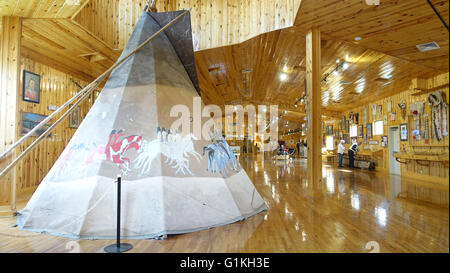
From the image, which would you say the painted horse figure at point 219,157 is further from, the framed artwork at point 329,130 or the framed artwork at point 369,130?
the framed artwork at point 329,130

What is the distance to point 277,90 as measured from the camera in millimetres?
10336

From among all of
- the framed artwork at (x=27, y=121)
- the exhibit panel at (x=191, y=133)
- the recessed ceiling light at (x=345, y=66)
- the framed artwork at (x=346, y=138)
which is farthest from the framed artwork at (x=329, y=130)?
the framed artwork at (x=27, y=121)

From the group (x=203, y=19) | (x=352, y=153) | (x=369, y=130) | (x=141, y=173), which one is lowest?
(x=352, y=153)

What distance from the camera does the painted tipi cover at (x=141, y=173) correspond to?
304 cm

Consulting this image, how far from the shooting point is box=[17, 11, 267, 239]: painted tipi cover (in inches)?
120

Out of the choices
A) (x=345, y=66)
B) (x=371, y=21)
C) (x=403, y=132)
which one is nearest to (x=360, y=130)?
(x=345, y=66)

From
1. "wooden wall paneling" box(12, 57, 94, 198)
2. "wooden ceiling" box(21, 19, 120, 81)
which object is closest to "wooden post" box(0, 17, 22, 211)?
"wooden ceiling" box(21, 19, 120, 81)

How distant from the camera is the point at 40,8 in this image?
4.24 meters

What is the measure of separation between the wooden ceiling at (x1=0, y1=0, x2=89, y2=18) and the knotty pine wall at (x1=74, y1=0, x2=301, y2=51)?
1.05m

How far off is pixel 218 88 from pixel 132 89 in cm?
642

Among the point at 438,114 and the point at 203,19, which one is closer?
the point at 438,114

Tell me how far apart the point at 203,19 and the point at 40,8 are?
3.30 metres

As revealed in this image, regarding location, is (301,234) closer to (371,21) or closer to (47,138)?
(371,21)
